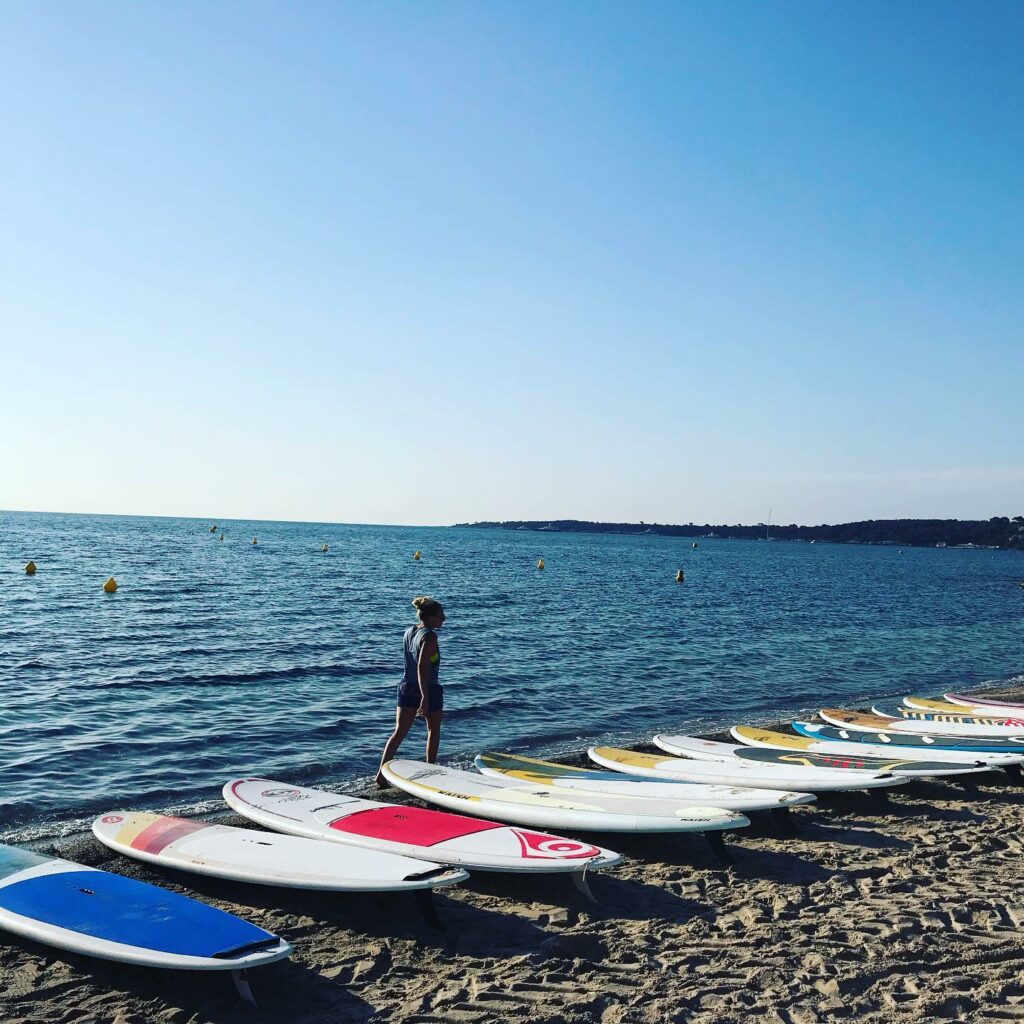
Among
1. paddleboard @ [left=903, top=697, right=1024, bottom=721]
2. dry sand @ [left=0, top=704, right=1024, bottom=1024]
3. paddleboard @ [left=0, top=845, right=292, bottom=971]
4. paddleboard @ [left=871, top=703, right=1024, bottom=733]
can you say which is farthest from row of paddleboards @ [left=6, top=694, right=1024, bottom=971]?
paddleboard @ [left=903, top=697, right=1024, bottom=721]

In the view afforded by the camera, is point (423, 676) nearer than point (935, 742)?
Yes

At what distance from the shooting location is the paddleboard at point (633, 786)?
678 centimetres

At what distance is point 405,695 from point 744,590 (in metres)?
36.8

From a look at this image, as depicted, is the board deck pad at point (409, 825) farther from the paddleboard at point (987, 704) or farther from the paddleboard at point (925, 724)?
the paddleboard at point (987, 704)

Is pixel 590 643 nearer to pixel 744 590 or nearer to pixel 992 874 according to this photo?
pixel 992 874

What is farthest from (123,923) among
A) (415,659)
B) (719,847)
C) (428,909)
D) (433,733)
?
(719,847)

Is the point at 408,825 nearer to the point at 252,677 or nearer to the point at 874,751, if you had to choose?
the point at 874,751

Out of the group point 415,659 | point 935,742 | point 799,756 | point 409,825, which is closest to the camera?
point 409,825

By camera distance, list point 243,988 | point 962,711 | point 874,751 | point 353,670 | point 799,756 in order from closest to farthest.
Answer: point 243,988
point 799,756
point 874,751
point 962,711
point 353,670

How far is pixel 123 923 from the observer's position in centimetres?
456

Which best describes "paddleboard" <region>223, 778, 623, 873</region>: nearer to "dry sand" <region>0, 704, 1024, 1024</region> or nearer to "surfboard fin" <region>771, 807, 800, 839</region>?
"dry sand" <region>0, 704, 1024, 1024</region>

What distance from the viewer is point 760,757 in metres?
8.97

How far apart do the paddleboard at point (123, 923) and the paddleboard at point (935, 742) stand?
7.39 meters

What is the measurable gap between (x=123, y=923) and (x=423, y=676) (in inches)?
134
